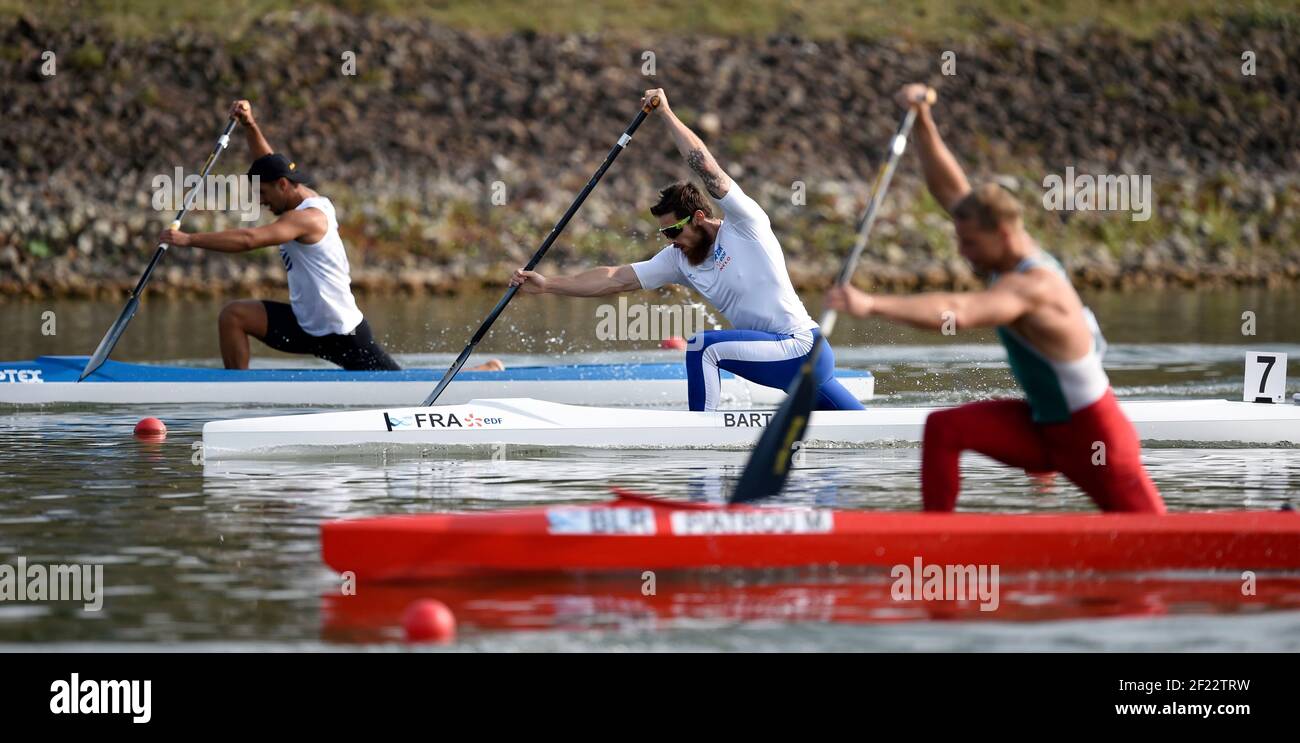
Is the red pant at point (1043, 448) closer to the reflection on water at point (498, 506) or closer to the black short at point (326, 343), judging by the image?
the reflection on water at point (498, 506)

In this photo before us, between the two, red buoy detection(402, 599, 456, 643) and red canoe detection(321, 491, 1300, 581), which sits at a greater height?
red canoe detection(321, 491, 1300, 581)

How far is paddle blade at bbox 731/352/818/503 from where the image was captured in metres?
8.55

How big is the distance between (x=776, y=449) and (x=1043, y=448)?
117 cm

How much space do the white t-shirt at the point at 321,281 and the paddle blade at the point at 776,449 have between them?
23.8ft

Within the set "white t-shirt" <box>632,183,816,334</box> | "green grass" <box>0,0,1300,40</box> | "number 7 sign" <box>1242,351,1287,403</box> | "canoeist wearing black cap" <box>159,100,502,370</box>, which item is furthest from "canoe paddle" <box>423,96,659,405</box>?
"green grass" <box>0,0,1300,40</box>

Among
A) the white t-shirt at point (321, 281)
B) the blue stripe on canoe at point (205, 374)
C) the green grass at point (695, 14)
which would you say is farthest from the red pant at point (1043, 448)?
the green grass at point (695, 14)

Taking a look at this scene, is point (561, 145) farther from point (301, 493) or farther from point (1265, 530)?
point (1265, 530)

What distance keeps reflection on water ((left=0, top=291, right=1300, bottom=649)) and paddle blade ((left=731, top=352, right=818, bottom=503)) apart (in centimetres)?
43

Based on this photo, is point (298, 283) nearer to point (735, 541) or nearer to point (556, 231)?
point (556, 231)

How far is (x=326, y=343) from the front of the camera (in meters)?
15.8

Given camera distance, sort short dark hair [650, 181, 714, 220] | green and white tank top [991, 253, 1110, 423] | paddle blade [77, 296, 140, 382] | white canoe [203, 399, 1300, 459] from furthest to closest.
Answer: paddle blade [77, 296, 140, 382], white canoe [203, 399, 1300, 459], short dark hair [650, 181, 714, 220], green and white tank top [991, 253, 1110, 423]

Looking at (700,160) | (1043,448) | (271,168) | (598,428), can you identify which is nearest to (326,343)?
(271,168)

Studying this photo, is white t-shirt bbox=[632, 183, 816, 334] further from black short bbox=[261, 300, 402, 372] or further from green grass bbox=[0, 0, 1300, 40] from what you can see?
green grass bbox=[0, 0, 1300, 40]

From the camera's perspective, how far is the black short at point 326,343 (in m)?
15.6
